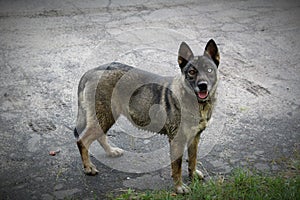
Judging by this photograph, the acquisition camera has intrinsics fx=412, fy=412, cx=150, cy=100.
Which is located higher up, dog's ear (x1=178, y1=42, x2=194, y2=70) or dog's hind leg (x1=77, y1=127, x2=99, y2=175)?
dog's ear (x1=178, y1=42, x2=194, y2=70)

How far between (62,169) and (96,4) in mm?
5350

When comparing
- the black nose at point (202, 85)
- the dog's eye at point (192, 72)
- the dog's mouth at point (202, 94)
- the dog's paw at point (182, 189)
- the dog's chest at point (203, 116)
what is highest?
the dog's eye at point (192, 72)

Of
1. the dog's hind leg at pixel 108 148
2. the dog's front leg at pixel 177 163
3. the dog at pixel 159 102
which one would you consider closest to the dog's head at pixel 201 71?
the dog at pixel 159 102

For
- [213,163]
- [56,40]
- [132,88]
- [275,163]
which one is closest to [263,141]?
[275,163]

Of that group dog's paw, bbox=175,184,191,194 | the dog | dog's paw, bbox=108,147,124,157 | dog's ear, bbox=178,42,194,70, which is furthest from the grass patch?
dog's ear, bbox=178,42,194,70

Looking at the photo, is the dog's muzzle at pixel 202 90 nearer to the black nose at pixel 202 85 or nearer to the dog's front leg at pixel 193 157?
the black nose at pixel 202 85

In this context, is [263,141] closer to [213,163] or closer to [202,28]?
[213,163]

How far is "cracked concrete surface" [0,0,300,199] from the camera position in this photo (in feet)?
14.5

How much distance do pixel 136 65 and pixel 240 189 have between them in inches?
125

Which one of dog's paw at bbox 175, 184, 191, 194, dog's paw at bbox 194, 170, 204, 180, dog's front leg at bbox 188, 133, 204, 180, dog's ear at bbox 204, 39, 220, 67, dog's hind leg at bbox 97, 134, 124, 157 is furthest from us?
dog's hind leg at bbox 97, 134, 124, 157

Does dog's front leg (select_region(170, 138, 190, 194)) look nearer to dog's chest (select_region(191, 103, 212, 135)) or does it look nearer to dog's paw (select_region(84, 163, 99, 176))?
dog's chest (select_region(191, 103, 212, 135))

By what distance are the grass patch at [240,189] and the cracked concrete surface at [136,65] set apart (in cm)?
28

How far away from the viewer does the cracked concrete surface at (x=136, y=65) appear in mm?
4410

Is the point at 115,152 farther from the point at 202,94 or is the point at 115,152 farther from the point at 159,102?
the point at 202,94
